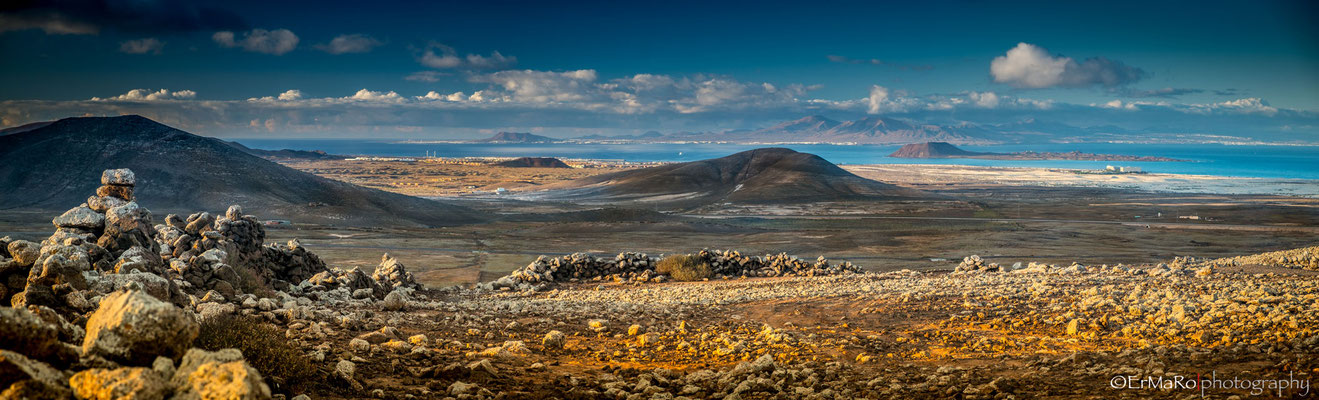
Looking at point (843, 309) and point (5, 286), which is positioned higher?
point (5, 286)

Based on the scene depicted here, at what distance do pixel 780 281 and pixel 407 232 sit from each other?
115 ft

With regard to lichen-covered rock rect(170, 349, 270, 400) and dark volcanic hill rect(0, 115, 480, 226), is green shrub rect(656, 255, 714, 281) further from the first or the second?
dark volcanic hill rect(0, 115, 480, 226)

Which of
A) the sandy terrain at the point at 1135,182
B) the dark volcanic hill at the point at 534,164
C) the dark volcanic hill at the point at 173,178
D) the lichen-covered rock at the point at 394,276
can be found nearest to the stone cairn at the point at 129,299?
the lichen-covered rock at the point at 394,276

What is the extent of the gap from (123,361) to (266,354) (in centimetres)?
211

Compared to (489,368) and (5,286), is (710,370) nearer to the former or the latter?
(489,368)

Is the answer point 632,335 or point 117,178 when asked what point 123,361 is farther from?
point 117,178

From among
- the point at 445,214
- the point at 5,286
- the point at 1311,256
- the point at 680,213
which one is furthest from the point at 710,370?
the point at 680,213

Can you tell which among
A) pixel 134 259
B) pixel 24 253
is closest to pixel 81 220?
pixel 134 259

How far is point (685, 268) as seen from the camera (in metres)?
24.0

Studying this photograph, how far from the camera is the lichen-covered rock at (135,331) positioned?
3.82 m

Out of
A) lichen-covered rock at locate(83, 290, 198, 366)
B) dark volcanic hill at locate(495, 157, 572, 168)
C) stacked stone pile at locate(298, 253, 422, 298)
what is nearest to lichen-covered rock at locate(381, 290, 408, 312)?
stacked stone pile at locate(298, 253, 422, 298)

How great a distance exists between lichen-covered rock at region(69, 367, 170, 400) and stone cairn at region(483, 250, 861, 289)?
18610 mm

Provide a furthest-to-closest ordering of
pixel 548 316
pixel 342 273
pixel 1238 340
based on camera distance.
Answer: pixel 342 273
pixel 548 316
pixel 1238 340

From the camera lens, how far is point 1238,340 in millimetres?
7680
